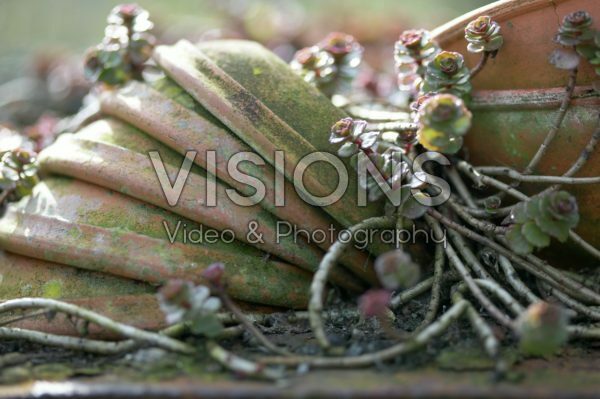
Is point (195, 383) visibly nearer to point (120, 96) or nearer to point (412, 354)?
point (412, 354)

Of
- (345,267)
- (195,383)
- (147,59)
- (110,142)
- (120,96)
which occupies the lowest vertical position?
(195,383)

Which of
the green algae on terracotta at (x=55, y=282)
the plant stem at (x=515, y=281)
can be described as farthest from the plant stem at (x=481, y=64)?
the green algae on terracotta at (x=55, y=282)

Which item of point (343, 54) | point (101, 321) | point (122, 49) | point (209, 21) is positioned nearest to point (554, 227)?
point (343, 54)

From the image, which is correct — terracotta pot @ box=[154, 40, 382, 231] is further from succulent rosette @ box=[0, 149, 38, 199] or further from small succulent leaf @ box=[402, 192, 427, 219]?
succulent rosette @ box=[0, 149, 38, 199]

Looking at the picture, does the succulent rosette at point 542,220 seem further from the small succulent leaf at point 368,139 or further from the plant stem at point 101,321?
the plant stem at point 101,321

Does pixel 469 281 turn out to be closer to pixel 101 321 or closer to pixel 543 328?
pixel 543 328

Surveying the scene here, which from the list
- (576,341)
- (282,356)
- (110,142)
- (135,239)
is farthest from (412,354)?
(110,142)
